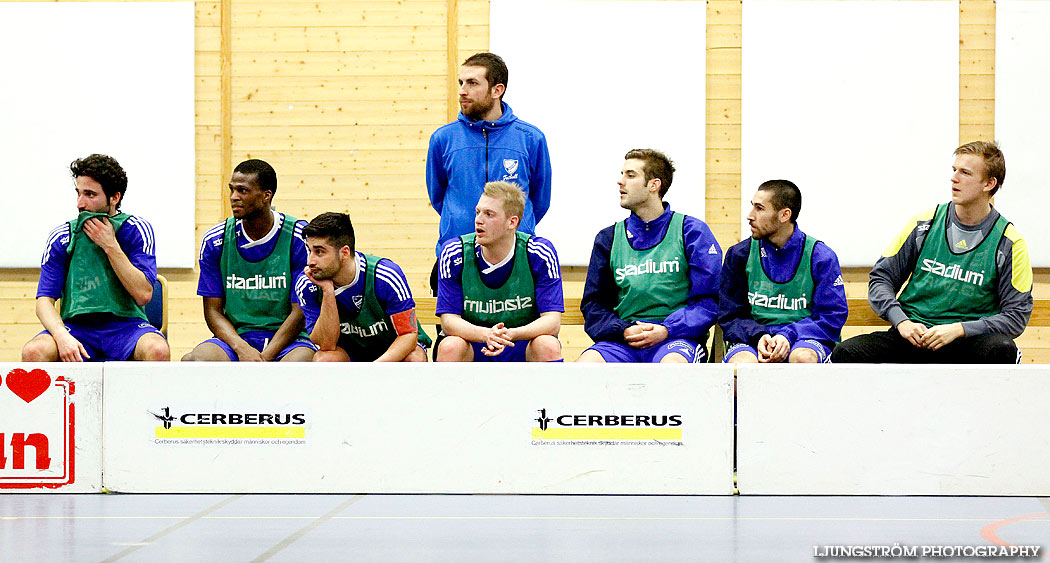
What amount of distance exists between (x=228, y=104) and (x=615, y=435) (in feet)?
15.7

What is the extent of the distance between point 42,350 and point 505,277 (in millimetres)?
1897

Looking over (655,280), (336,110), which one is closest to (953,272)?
A: (655,280)

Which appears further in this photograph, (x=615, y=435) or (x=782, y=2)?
(x=782, y=2)

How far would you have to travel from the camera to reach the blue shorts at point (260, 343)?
4547 mm

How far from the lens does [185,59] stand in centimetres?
745

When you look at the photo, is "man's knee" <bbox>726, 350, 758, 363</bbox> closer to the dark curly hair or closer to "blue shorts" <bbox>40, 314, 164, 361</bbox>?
"blue shorts" <bbox>40, 314, 164, 361</bbox>

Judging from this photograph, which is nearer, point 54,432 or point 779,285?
point 54,432

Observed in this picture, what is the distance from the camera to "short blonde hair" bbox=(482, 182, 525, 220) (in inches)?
169

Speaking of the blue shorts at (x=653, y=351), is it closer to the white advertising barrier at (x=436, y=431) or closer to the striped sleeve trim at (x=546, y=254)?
the striped sleeve trim at (x=546, y=254)

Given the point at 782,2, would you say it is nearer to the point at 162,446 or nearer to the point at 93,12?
the point at 93,12

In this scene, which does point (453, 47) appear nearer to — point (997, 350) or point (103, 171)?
point (103, 171)

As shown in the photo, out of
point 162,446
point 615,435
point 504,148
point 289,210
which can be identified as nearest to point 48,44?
point 289,210

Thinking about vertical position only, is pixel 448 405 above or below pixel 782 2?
below

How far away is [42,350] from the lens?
167 inches
